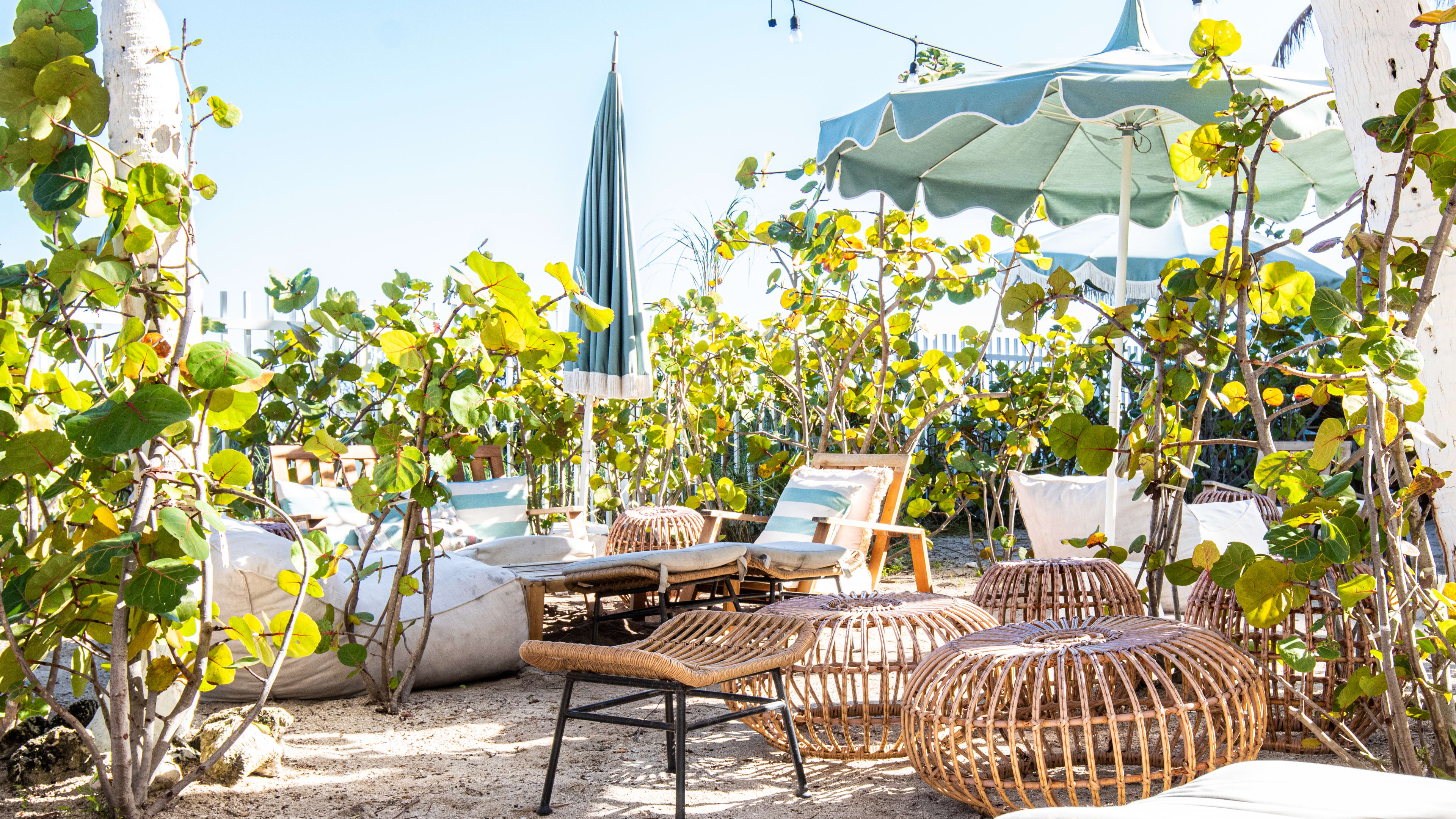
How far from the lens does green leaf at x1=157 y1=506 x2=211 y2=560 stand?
1.62 meters

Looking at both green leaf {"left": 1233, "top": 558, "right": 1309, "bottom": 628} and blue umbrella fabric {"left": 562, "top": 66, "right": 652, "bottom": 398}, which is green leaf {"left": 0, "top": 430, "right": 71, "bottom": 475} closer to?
green leaf {"left": 1233, "top": 558, "right": 1309, "bottom": 628}

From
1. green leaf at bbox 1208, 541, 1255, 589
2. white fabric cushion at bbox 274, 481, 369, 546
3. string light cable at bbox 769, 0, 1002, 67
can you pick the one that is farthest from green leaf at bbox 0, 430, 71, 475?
string light cable at bbox 769, 0, 1002, 67

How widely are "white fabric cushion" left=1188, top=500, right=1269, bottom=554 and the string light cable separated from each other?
419 centimetres

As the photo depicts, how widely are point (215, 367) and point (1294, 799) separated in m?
1.64

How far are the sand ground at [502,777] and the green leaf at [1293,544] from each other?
2.86ft

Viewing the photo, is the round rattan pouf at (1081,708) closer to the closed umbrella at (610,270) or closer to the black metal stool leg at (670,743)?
the black metal stool leg at (670,743)

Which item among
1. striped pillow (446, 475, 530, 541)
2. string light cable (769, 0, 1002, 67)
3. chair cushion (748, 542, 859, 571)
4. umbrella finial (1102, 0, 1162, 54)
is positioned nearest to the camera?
chair cushion (748, 542, 859, 571)

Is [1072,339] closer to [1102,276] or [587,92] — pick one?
[1102,276]

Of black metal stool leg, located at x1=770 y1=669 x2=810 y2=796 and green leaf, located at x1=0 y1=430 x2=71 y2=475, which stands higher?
green leaf, located at x1=0 y1=430 x2=71 y2=475

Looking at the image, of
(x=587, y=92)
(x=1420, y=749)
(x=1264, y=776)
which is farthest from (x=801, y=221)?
(x=1264, y=776)

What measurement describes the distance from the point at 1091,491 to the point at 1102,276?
245 cm

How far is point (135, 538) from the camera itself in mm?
1643

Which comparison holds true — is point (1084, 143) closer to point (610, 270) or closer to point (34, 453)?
point (610, 270)

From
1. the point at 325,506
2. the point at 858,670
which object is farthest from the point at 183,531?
the point at 325,506
